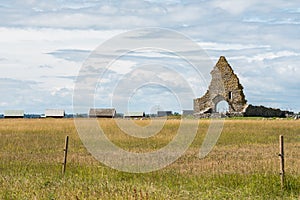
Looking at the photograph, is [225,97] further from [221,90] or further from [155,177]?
[155,177]

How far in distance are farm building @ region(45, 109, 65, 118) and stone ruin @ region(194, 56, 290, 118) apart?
34279 mm

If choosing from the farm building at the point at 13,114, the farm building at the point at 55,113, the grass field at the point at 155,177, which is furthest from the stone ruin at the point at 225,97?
the grass field at the point at 155,177

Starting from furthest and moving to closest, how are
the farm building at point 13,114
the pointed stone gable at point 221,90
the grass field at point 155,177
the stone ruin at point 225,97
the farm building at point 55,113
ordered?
the farm building at point 55,113 < the farm building at point 13,114 < the pointed stone gable at point 221,90 < the stone ruin at point 225,97 < the grass field at point 155,177

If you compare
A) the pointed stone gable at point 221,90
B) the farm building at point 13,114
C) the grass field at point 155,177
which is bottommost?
the grass field at point 155,177

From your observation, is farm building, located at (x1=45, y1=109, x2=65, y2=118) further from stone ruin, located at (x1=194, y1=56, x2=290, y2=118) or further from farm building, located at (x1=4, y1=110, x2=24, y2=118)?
stone ruin, located at (x1=194, y1=56, x2=290, y2=118)

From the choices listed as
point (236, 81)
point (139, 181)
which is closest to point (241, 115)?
point (236, 81)

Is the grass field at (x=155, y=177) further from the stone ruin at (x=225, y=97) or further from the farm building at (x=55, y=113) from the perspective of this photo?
the farm building at (x=55, y=113)

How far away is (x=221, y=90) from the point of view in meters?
77.4

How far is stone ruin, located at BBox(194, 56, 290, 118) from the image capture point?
7481 cm

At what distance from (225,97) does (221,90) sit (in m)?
1.41

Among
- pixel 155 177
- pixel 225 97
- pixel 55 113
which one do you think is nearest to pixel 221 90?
pixel 225 97

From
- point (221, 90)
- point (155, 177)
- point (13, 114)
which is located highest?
point (221, 90)

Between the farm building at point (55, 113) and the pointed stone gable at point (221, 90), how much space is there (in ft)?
112

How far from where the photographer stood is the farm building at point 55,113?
10469 centimetres
